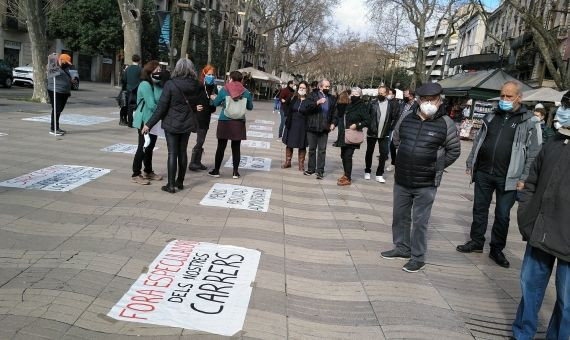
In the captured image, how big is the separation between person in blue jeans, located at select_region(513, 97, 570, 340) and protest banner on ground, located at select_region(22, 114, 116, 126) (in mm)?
12335

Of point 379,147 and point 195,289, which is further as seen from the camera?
point 379,147

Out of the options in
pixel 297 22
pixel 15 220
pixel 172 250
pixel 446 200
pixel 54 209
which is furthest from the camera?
pixel 297 22

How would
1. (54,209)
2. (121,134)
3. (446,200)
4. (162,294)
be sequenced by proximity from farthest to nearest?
(121,134)
(446,200)
(54,209)
(162,294)

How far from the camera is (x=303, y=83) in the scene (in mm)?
10227

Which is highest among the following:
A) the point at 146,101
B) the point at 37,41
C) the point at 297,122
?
the point at 37,41

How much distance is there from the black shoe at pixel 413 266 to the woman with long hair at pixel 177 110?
3.50 metres

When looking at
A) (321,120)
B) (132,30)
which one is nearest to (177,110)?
(321,120)

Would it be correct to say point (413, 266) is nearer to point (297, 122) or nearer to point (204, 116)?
point (204, 116)

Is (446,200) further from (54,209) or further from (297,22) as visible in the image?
(297,22)

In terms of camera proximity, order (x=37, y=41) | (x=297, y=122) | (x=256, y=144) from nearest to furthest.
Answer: (x=297, y=122) < (x=256, y=144) < (x=37, y=41)

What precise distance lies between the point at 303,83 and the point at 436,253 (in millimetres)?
5186

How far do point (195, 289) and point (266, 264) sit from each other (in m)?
0.92

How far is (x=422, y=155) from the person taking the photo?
16.5 ft

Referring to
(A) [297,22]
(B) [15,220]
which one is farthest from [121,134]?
(A) [297,22]
